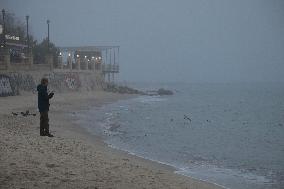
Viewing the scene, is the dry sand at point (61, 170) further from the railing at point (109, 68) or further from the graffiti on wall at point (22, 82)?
the railing at point (109, 68)

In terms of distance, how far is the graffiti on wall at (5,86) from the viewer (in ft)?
117

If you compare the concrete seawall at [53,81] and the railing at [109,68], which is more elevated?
the railing at [109,68]

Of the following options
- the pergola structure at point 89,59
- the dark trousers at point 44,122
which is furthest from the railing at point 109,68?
the dark trousers at point 44,122

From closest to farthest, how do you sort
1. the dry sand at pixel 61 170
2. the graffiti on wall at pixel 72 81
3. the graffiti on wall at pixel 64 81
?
the dry sand at pixel 61 170
the graffiti on wall at pixel 64 81
the graffiti on wall at pixel 72 81

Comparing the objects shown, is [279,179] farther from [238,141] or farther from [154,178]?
[238,141]

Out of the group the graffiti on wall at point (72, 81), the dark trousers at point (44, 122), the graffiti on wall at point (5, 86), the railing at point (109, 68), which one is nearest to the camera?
the dark trousers at point (44, 122)

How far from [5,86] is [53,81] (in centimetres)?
1380

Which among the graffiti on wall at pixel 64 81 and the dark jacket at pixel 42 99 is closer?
the dark jacket at pixel 42 99

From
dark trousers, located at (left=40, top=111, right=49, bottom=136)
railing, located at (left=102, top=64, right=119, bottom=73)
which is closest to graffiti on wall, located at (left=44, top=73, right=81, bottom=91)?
railing, located at (left=102, top=64, right=119, bottom=73)

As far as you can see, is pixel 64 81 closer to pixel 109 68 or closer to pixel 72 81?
pixel 72 81

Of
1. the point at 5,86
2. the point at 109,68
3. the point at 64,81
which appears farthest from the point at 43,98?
the point at 109,68

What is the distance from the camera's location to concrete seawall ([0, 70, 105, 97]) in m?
37.4

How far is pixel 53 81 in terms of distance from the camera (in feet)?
165

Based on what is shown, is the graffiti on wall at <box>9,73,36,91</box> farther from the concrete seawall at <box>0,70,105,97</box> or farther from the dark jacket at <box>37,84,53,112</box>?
the dark jacket at <box>37,84,53,112</box>
